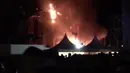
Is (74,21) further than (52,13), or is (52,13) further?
(74,21)

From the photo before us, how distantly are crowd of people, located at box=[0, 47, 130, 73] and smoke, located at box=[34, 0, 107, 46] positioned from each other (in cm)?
1053

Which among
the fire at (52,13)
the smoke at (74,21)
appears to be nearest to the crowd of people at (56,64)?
the smoke at (74,21)

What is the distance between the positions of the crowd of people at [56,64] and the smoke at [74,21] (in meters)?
10.5

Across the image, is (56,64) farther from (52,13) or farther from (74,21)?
(74,21)

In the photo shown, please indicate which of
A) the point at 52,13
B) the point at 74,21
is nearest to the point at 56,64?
the point at 52,13

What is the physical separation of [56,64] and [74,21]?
12193mm

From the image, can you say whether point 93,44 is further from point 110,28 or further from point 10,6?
point 10,6

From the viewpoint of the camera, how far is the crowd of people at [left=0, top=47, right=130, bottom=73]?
Answer: 236 cm

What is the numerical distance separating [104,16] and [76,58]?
1109 centimetres

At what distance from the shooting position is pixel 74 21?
47.8ft

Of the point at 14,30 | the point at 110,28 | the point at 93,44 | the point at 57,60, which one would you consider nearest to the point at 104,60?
the point at 57,60

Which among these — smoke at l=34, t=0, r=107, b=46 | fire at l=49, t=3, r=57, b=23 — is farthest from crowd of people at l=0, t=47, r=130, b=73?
fire at l=49, t=3, r=57, b=23

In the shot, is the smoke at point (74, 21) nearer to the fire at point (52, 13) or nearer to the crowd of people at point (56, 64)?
the fire at point (52, 13)

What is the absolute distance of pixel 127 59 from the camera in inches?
102
